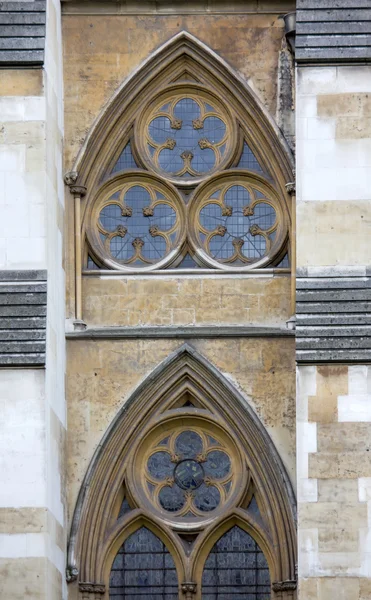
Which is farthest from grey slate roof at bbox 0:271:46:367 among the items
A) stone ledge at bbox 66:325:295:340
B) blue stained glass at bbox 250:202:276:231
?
blue stained glass at bbox 250:202:276:231

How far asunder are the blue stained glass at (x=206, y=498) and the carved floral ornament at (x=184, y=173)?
7.51ft

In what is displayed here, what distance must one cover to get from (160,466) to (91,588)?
4.73 ft

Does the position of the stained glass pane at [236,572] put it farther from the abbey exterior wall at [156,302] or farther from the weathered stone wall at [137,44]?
the weathered stone wall at [137,44]

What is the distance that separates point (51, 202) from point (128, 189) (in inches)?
59.2

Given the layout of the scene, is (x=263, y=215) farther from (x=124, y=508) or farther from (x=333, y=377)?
(x=124, y=508)

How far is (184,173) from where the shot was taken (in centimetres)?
2108

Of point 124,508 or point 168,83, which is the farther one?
point 168,83

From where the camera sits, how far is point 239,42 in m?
21.0

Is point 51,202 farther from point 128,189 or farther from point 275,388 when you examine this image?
point 275,388

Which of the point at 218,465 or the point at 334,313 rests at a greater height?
the point at 334,313

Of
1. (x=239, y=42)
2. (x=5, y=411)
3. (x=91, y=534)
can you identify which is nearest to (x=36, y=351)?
(x=5, y=411)

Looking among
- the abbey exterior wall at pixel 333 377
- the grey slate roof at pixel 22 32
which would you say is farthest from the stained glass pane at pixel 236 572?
the grey slate roof at pixel 22 32

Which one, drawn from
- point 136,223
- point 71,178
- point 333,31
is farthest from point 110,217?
point 333,31

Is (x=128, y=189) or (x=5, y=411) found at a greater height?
(x=128, y=189)
